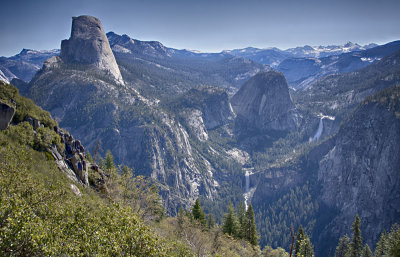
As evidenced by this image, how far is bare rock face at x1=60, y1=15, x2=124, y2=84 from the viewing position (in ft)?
614

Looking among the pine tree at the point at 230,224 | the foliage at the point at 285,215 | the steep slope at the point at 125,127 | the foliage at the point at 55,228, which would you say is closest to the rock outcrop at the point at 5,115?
the foliage at the point at 55,228

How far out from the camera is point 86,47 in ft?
615

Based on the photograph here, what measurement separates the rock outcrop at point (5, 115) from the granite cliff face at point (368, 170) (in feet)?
435

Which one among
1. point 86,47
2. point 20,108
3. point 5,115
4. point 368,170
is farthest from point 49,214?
point 86,47

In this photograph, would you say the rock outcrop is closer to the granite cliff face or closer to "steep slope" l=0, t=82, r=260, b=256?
"steep slope" l=0, t=82, r=260, b=256

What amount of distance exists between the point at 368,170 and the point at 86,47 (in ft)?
670

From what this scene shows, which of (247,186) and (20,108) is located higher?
(20,108)

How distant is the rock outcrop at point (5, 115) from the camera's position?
1244 inches

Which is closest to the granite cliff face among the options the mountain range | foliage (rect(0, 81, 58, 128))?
the mountain range

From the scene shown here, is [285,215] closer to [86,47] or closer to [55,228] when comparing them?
[55,228]

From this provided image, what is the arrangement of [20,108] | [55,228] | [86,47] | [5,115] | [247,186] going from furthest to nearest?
[86,47], [247,186], [20,108], [5,115], [55,228]

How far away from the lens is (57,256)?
14164 mm

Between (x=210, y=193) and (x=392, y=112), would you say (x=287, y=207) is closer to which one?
(x=210, y=193)

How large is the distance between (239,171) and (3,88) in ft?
543
